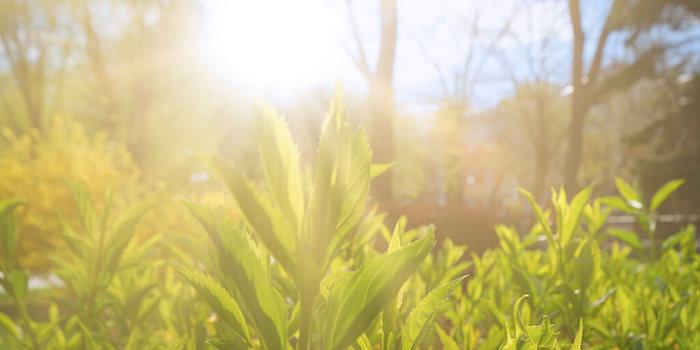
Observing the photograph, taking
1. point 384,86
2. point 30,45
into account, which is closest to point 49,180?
point 384,86

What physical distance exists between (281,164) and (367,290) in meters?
0.15

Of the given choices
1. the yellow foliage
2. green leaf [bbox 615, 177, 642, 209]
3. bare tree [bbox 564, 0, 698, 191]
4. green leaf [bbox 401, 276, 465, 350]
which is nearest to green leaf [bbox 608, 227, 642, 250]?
green leaf [bbox 615, 177, 642, 209]

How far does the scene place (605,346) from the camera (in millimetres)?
1236

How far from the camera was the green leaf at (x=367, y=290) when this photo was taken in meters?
0.56

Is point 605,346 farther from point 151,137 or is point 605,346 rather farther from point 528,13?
point 151,137

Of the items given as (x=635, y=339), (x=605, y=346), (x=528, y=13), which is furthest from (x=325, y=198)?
(x=528, y=13)

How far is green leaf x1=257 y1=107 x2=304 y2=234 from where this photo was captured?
1.84 feet

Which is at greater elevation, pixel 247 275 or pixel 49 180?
pixel 247 275

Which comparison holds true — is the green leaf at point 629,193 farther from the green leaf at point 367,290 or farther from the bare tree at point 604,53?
the bare tree at point 604,53

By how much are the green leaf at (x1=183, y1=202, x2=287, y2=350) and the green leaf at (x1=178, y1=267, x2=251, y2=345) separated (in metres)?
0.01

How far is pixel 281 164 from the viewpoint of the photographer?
57cm

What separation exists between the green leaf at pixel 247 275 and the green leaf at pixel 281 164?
5 cm

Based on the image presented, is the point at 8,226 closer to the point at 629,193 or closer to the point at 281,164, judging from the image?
the point at 281,164

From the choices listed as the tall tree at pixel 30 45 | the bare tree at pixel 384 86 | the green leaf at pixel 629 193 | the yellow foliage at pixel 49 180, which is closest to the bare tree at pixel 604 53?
the bare tree at pixel 384 86
